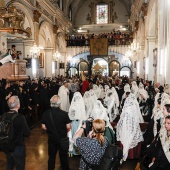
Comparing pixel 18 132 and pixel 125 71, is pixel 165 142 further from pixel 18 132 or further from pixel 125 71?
pixel 125 71

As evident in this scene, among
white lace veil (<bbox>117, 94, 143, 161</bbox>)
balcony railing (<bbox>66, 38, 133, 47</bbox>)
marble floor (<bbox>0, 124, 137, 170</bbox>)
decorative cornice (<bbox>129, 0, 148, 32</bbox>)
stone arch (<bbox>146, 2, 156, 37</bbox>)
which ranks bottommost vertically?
marble floor (<bbox>0, 124, 137, 170</bbox>)

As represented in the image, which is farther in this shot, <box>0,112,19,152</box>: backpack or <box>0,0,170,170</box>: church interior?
<box>0,0,170,170</box>: church interior

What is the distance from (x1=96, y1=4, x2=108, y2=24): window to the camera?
33.2 meters

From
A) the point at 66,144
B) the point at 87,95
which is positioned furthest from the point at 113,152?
the point at 87,95

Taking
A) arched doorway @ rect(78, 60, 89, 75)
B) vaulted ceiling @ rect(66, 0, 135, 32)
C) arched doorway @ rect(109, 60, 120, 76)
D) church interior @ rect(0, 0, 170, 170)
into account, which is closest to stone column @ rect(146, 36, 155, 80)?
church interior @ rect(0, 0, 170, 170)

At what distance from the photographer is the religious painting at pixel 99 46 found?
87.3ft

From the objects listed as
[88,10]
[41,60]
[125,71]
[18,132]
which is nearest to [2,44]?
[18,132]

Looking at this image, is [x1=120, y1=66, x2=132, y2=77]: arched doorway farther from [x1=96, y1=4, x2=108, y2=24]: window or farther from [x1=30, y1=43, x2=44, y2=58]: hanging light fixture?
[x1=30, y1=43, x2=44, y2=58]: hanging light fixture

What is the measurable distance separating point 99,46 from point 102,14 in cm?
861

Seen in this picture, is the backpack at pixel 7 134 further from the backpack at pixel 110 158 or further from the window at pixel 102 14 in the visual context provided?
the window at pixel 102 14

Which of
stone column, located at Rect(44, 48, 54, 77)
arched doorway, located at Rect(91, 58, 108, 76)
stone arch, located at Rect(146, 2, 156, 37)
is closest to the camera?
stone arch, located at Rect(146, 2, 156, 37)

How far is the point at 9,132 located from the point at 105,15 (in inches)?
1251

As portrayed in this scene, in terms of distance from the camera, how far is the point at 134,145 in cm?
Result: 520

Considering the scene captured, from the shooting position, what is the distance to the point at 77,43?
28719 millimetres
